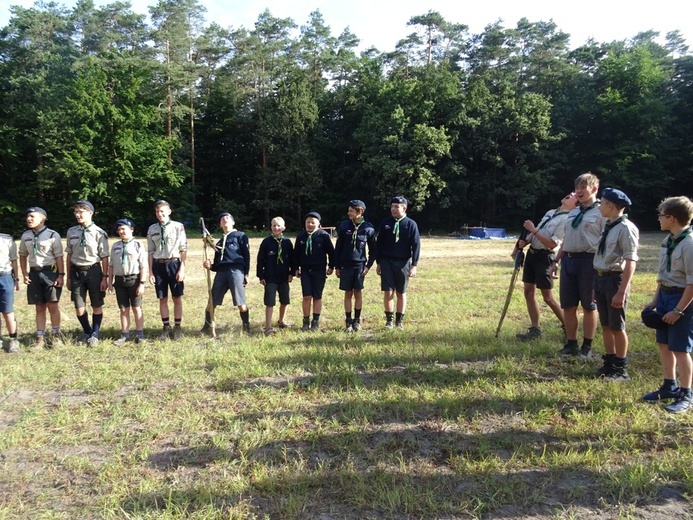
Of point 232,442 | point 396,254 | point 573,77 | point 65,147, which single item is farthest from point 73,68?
point 573,77

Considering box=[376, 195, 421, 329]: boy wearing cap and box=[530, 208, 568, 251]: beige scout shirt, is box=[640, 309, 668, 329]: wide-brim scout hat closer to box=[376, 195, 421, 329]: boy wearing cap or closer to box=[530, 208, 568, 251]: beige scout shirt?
box=[530, 208, 568, 251]: beige scout shirt

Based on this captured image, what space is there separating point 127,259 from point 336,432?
4.35 metres

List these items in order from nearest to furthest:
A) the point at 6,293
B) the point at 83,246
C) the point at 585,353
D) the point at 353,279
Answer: the point at 585,353 → the point at 6,293 → the point at 83,246 → the point at 353,279

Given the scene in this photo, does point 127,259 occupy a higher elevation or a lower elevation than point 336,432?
higher

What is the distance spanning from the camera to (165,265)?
6699 mm

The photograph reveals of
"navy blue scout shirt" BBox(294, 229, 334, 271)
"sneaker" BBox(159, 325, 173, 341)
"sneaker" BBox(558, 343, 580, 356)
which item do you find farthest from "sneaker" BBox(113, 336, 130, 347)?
"sneaker" BBox(558, 343, 580, 356)

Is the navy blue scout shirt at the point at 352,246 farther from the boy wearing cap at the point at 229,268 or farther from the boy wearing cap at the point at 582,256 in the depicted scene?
the boy wearing cap at the point at 582,256

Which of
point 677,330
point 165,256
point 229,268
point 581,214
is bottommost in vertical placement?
point 677,330

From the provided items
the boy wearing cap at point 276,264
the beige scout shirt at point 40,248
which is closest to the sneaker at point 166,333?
the boy wearing cap at point 276,264

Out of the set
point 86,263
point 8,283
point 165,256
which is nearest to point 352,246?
point 165,256

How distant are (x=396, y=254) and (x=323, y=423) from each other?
11.6 ft

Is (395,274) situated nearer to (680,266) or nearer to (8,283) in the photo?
(680,266)

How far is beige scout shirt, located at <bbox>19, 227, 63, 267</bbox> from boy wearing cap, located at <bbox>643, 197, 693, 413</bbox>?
24.7ft

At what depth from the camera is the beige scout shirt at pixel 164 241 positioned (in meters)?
6.65
